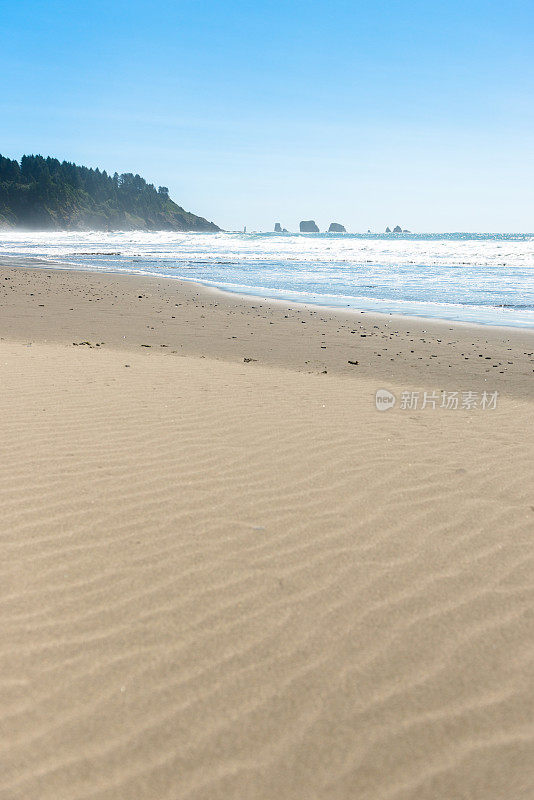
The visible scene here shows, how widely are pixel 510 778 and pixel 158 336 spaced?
10317mm

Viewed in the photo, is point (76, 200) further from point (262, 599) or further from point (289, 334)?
point (262, 599)

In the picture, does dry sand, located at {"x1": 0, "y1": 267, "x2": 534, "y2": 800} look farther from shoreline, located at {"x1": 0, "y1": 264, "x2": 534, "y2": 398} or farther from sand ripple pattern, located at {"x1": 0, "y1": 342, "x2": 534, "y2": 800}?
shoreline, located at {"x1": 0, "y1": 264, "x2": 534, "y2": 398}

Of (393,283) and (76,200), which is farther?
(76,200)

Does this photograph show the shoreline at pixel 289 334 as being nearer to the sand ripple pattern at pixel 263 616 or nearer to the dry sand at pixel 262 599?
the dry sand at pixel 262 599

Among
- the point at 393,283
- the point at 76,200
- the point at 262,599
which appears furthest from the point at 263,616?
the point at 76,200

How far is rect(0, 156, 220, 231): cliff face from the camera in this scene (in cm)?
13362

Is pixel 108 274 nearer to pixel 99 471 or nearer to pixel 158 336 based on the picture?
pixel 158 336

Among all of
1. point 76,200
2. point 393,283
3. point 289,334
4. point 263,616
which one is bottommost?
point 263,616

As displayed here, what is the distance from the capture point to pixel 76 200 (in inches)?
5640

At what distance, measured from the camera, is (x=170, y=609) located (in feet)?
10.1

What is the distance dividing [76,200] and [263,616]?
155m

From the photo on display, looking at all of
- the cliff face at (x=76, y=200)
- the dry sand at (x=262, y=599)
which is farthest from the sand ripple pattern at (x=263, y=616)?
the cliff face at (x=76, y=200)

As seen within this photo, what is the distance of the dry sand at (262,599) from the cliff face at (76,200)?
137m

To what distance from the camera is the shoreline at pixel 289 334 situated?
9.36 meters
